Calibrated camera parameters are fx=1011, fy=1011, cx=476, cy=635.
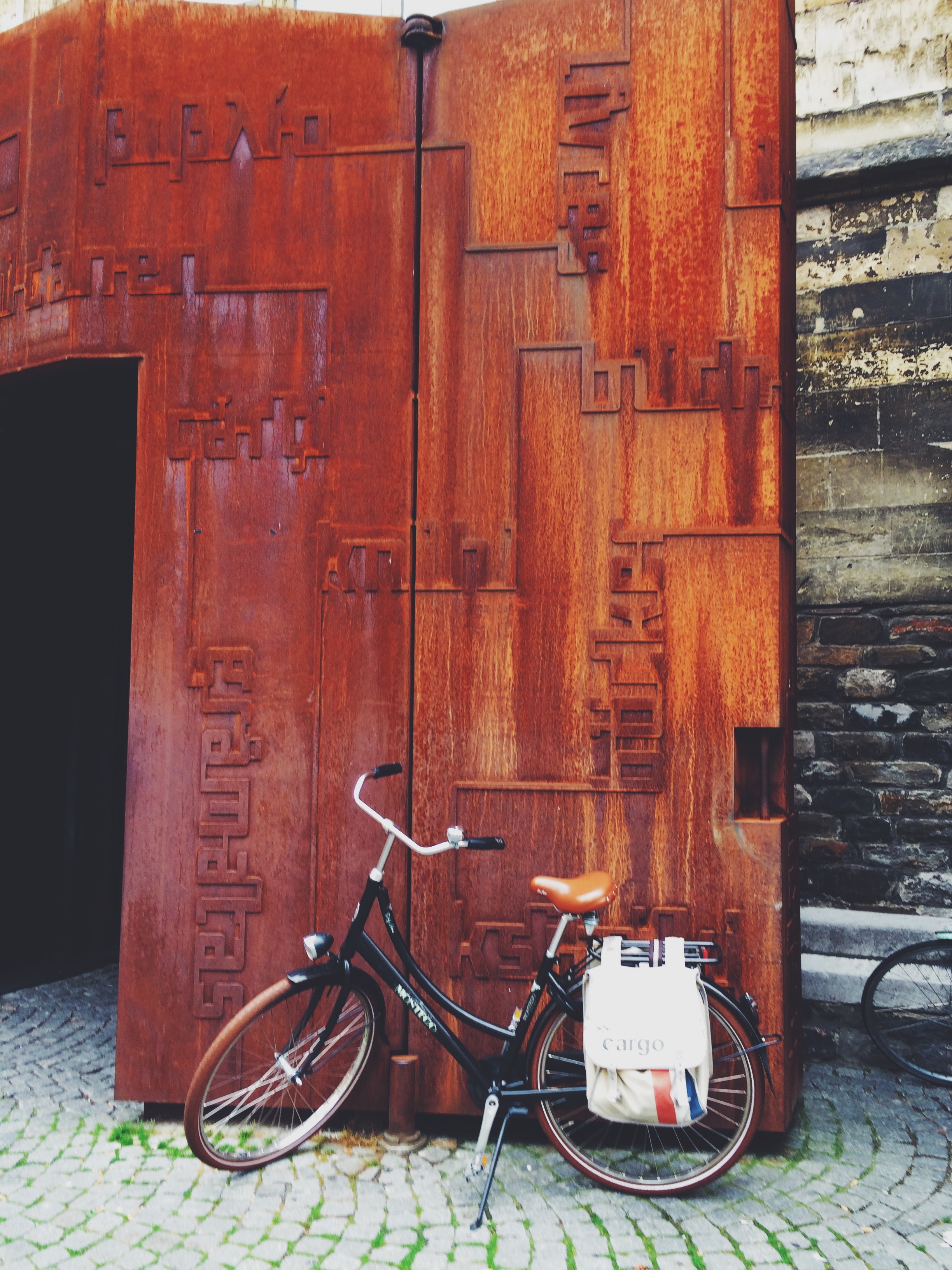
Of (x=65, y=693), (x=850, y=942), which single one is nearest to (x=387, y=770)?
(x=850, y=942)

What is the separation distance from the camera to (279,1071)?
3.94 metres

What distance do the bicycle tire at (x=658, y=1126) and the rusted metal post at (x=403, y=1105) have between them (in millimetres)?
548

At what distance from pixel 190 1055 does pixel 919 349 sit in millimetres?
5316

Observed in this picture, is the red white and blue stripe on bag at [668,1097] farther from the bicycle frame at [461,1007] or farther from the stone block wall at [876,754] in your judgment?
the stone block wall at [876,754]

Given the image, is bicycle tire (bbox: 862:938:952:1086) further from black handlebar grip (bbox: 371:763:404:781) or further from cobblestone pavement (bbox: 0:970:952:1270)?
black handlebar grip (bbox: 371:763:404:781)

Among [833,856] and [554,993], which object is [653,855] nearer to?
[554,993]

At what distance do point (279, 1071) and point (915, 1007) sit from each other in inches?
124

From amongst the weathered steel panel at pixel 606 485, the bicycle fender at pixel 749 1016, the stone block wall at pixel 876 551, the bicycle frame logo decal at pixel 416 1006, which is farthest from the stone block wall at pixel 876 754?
the bicycle frame logo decal at pixel 416 1006

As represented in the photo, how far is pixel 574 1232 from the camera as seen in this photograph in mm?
3354

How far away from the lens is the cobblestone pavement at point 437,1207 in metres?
3.21

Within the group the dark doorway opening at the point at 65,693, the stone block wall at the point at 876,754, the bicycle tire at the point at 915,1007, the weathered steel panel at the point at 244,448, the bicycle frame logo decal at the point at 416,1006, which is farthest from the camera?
the dark doorway opening at the point at 65,693

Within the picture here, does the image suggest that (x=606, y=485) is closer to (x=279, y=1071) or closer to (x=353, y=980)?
(x=353, y=980)

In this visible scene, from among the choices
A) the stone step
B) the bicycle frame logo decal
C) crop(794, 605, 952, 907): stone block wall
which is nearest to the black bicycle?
the bicycle frame logo decal

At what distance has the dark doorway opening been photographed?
6.31 metres
